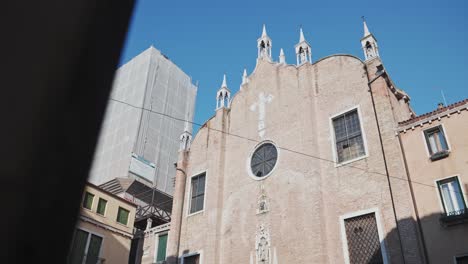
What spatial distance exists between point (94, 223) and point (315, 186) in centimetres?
1263

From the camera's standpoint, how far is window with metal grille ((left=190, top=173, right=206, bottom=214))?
23045 mm

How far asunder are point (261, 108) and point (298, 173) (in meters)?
5.14

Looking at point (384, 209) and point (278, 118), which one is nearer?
point (384, 209)

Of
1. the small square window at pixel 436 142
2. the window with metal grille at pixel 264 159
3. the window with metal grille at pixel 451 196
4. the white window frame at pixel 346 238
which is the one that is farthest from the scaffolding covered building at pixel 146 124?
the window with metal grille at pixel 451 196

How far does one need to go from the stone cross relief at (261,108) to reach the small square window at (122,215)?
10147 millimetres

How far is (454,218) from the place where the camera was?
13.4 metres

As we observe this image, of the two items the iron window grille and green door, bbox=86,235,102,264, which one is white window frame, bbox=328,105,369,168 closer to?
the iron window grille

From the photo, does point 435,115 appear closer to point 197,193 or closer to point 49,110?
point 197,193

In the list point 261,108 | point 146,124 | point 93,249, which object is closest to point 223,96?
point 261,108

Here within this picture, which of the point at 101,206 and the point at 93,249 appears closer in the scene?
the point at 93,249

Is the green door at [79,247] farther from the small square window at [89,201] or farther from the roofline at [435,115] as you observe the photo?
the roofline at [435,115]

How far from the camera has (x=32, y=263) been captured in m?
1.76

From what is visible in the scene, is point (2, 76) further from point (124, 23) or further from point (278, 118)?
point (278, 118)

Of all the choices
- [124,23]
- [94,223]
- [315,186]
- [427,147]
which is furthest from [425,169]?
[94,223]
